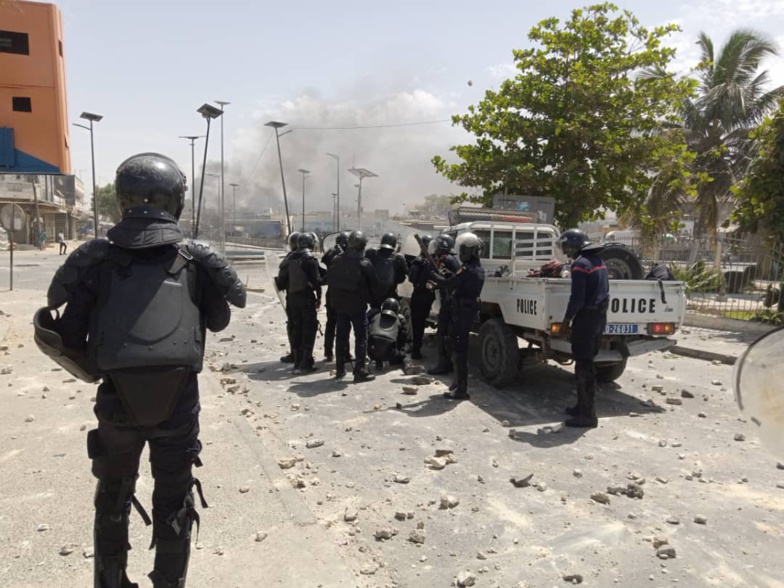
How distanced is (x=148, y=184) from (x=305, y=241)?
509cm

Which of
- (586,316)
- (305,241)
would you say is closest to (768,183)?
(586,316)

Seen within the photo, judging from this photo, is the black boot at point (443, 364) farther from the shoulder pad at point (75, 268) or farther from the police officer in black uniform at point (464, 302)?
the shoulder pad at point (75, 268)

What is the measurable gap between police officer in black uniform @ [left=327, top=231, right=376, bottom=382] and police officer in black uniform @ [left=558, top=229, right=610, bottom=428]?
2.39 meters

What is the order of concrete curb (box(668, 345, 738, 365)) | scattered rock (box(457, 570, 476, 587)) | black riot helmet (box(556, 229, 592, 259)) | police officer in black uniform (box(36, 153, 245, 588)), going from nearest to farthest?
police officer in black uniform (box(36, 153, 245, 588)) < scattered rock (box(457, 570, 476, 587)) < black riot helmet (box(556, 229, 592, 259)) < concrete curb (box(668, 345, 738, 365))

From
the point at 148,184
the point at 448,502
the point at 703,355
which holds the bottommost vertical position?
the point at 703,355

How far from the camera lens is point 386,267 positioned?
7438 mm

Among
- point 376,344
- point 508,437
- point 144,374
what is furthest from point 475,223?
point 144,374

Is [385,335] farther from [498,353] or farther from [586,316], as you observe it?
[586,316]

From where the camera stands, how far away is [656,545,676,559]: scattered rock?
3066mm

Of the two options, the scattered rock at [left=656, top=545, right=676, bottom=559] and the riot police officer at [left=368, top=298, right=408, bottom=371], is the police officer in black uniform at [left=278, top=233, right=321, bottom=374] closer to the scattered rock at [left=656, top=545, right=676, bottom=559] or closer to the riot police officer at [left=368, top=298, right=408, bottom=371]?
the riot police officer at [left=368, top=298, right=408, bottom=371]

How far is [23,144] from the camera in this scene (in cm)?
892

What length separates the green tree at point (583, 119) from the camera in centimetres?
1299

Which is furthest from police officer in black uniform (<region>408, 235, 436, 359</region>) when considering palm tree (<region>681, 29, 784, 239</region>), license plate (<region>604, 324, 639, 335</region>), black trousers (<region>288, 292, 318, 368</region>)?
palm tree (<region>681, 29, 784, 239</region>)

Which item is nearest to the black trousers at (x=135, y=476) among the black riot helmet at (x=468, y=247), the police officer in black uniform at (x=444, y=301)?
the black riot helmet at (x=468, y=247)
